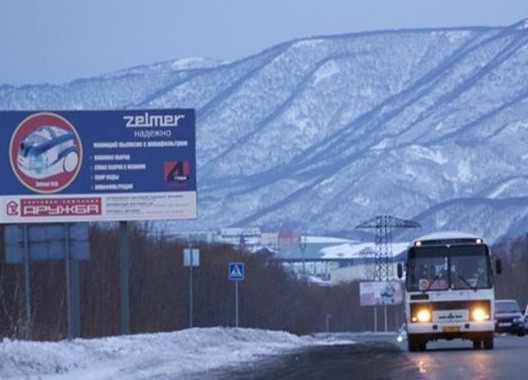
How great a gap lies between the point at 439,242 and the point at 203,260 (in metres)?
35.8

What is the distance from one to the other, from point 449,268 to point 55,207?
9724 millimetres

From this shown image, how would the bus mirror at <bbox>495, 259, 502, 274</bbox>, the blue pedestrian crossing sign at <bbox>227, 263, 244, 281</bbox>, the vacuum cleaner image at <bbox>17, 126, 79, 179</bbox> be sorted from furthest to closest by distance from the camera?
the blue pedestrian crossing sign at <bbox>227, 263, 244, 281</bbox> → the vacuum cleaner image at <bbox>17, 126, 79, 179</bbox> → the bus mirror at <bbox>495, 259, 502, 274</bbox>

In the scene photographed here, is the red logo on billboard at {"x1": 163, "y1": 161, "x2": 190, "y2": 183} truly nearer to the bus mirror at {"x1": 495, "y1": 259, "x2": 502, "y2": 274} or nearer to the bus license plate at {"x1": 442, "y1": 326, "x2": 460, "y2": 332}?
the bus license plate at {"x1": 442, "y1": 326, "x2": 460, "y2": 332}

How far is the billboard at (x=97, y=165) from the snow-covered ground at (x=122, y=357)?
358 cm

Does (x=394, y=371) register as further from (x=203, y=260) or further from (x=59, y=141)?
(x=203, y=260)

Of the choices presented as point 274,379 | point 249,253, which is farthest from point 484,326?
point 249,253

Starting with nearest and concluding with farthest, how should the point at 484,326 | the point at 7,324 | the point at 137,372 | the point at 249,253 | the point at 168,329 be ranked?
the point at 137,372 < the point at 484,326 < the point at 7,324 < the point at 168,329 < the point at 249,253

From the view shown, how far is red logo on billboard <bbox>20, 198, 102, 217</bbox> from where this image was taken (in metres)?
45.1

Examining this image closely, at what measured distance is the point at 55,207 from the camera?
45.2 metres

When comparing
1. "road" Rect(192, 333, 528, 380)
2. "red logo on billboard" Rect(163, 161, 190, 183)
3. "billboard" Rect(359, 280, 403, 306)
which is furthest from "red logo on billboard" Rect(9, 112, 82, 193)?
"billboard" Rect(359, 280, 403, 306)

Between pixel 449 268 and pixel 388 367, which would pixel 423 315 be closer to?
pixel 449 268

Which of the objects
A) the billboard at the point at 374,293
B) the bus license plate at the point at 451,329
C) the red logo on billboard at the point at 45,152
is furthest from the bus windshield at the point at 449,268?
the billboard at the point at 374,293

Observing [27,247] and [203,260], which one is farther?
[203,260]

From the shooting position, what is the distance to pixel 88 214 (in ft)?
149
